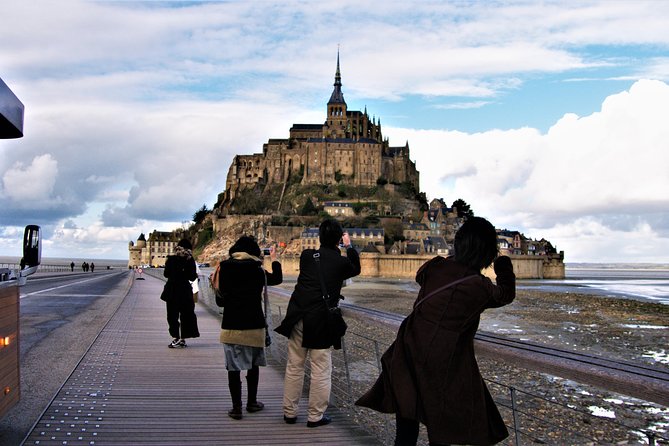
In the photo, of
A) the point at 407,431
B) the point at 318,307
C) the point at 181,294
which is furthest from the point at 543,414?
the point at 407,431

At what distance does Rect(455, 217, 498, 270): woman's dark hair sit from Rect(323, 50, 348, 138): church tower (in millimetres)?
120715

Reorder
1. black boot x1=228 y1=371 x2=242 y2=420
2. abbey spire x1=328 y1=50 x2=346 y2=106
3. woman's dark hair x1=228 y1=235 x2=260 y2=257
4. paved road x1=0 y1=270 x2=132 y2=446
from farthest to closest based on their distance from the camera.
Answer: abbey spire x1=328 y1=50 x2=346 y2=106 → woman's dark hair x1=228 y1=235 x2=260 y2=257 → black boot x1=228 y1=371 x2=242 y2=420 → paved road x1=0 y1=270 x2=132 y2=446

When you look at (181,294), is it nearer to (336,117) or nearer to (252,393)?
(252,393)

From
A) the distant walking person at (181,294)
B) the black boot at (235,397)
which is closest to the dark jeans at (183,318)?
the distant walking person at (181,294)

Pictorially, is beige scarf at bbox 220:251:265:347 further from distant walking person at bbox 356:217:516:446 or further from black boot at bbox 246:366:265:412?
distant walking person at bbox 356:217:516:446

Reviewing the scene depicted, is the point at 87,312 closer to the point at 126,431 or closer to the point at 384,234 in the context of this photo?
the point at 126,431

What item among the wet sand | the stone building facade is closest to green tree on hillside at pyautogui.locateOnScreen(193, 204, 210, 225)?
the stone building facade

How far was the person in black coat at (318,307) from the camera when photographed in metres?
5.04

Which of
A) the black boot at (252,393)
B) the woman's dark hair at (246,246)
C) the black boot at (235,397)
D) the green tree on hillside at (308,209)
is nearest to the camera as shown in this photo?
the black boot at (235,397)

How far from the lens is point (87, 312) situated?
15.2 meters

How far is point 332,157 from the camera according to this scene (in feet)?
387

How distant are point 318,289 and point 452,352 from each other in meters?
1.99

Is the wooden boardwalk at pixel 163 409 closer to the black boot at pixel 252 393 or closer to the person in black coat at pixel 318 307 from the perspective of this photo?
the black boot at pixel 252 393

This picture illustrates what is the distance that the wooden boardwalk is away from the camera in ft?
15.6
